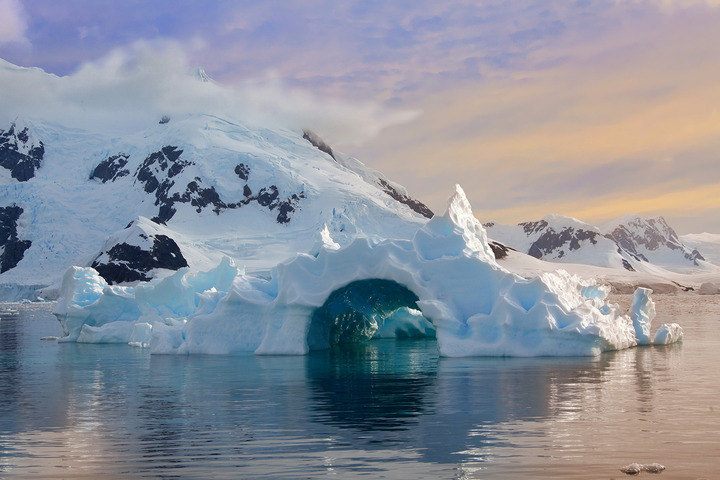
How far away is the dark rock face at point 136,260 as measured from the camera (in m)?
109

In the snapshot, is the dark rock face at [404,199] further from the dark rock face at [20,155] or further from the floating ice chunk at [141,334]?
the floating ice chunk at [141,334]

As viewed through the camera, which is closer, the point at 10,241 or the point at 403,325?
the point at 403,325

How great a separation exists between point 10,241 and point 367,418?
131606 mm

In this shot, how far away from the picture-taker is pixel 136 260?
11156 centimetres

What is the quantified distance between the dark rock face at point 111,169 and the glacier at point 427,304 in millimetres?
119403

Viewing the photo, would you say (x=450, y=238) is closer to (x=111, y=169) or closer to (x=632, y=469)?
(x=632, y=469)

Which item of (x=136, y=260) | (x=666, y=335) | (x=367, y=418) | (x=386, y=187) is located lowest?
(x=367, y=418)

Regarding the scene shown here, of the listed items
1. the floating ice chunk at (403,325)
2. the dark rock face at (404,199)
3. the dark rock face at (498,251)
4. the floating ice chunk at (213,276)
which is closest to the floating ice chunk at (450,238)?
the floating ice chunk at (403,325)

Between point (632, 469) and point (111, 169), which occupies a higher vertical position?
point (111, 169)

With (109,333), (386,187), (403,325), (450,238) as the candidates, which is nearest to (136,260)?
(109,333)

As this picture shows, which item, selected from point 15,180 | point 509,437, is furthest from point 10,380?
point 15,180

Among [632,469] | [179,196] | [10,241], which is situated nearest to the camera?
[632,469]

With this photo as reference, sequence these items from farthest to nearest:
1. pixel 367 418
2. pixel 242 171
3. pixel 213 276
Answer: pixel 242 171
pixel 213 276
pixel 367 418

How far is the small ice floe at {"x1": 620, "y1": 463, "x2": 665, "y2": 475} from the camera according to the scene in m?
11.4
